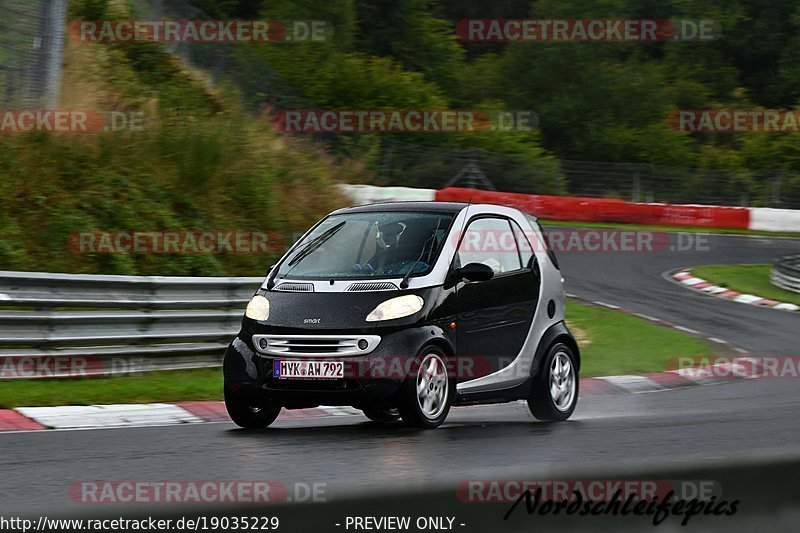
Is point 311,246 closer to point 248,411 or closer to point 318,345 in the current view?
point 318,345

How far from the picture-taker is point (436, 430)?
8125mm

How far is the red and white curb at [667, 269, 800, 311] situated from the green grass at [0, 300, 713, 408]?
12.2 ft

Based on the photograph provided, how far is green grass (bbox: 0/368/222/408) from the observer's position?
965 centimetres

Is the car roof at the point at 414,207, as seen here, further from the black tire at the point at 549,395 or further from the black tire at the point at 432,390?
the black tire at the point at 549,395

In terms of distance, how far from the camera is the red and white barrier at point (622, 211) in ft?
110

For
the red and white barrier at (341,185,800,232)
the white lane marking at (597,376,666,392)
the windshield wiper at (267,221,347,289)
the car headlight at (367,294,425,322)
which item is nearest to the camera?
the car headlight at (367,294,425,322)

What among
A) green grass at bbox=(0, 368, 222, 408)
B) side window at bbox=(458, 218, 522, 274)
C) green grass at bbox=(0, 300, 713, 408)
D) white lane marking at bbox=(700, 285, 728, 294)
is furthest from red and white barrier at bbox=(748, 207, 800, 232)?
side window at bbox=(458, 218, 522, 274)

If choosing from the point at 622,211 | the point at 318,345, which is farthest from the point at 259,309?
the point at 622,211

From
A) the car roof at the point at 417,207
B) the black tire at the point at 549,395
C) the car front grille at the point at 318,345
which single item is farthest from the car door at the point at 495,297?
the car front grille at the point at 318,345

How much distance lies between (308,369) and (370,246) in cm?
124

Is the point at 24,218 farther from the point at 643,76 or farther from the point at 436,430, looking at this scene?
the point at 643,76

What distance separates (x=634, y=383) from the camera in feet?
44.7

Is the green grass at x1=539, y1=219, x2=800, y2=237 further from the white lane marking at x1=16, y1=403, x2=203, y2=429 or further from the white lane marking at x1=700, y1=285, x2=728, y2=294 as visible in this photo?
the white lane marking at x1=16, y1=403, x2=203, y2=429

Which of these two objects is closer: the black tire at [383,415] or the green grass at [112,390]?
the black tire at [383,415]
